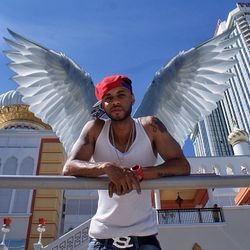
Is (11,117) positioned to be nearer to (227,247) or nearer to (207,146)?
(227,247)

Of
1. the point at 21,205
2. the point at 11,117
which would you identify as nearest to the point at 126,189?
the point at 21,205

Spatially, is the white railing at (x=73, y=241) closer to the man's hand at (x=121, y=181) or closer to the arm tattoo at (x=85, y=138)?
the arm tattoo at (x=85, y=138)

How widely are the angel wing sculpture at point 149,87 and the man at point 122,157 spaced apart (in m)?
2.02

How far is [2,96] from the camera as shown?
84.7ft

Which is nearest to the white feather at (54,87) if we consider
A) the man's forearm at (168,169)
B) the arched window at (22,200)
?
the man's forearm at (168,169)

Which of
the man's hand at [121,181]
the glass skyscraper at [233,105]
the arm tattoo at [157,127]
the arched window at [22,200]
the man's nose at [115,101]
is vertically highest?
the glass skyscraper at [233,105]

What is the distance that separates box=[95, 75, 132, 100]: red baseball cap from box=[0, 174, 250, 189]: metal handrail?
2.30 ft

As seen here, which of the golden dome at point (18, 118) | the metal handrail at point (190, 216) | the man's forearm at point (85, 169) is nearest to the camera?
the man's forearm at point (85, 169)

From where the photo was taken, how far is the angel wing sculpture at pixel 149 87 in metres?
4.06

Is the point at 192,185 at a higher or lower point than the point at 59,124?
lower

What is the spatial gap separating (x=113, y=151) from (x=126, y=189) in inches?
22.9

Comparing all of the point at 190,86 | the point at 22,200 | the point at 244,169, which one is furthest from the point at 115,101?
the point at 244,169

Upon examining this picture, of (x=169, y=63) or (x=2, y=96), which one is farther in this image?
(x=2, y=96)

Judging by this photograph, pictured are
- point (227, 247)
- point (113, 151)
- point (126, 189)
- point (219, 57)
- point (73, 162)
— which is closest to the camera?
point (126, 189)
